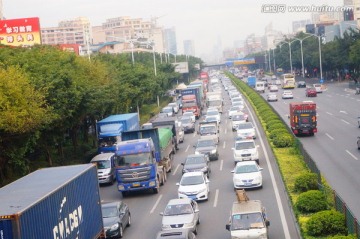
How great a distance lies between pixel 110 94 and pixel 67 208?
3221 cm

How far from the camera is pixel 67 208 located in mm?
16594

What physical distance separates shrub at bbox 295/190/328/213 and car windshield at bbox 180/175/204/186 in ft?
21.4

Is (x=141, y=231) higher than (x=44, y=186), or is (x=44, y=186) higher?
(x=44, y=186)

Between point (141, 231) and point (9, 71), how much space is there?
10.8 metres

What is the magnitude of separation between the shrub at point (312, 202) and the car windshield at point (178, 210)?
12.9 feet

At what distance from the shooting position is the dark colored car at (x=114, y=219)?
2256cm

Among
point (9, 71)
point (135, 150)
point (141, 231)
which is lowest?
point (141, 231)

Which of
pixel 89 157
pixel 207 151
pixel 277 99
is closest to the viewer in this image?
pixel 207 151

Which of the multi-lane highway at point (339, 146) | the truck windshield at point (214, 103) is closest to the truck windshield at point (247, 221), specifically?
the multi-lane highway at point (339, 146)

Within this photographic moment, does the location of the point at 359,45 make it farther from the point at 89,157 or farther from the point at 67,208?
the point at 67,208

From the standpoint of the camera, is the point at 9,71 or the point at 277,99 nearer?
the point at 9,71

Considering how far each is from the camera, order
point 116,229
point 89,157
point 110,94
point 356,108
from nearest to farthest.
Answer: point 116,229
point 89,157
point 110,94
point 356,108

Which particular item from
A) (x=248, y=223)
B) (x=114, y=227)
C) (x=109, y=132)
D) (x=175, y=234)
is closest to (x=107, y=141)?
(x=109, y=132)

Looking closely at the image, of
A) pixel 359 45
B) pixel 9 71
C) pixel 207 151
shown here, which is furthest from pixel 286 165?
pixel 359 45
